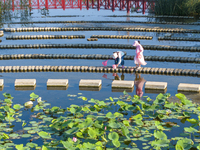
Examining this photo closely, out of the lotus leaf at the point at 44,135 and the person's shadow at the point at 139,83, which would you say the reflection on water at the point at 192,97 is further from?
the lotus leaf at the point at 44,135

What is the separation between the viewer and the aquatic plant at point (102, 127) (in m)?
6.85

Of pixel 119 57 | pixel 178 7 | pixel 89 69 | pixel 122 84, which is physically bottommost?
pixel 122 84

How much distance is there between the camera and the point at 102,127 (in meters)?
7.41

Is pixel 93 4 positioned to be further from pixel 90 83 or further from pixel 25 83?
pixel 90 83

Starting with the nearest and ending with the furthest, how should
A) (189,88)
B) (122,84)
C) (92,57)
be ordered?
(189,88) → (122,84) → (92,57)

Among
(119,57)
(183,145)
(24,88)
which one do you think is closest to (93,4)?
(119,57)

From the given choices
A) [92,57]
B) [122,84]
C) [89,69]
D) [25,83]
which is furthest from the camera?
[92,57]

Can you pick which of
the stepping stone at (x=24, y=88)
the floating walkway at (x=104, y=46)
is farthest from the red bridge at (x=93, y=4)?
the stepping stone at (x=24, y=88)

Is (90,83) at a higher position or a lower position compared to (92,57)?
lower

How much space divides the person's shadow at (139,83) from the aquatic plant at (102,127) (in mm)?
1216

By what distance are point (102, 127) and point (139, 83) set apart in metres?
4.73

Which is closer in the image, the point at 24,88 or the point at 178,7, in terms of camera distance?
the point at 24,88

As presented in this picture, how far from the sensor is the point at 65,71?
44.5 ft

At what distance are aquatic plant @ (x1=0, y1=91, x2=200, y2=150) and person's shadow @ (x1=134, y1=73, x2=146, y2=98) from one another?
1216 millimetres
